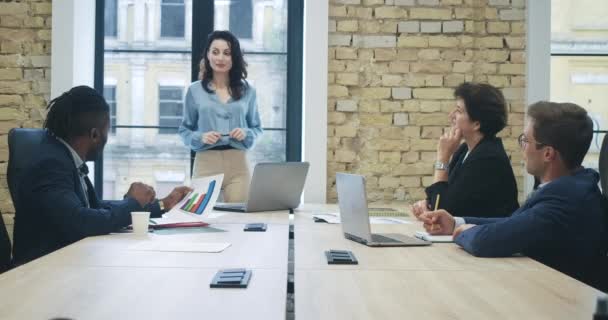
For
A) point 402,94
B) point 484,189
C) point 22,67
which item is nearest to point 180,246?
point 484,189

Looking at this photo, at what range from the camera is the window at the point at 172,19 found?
512 centimetres

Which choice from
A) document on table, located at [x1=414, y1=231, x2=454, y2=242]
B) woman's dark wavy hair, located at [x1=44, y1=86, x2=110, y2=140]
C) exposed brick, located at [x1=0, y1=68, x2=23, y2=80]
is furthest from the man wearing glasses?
exposed brick, located at [x1=0, y1=68, x2=23, y2=80]

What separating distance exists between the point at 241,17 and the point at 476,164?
2.73 meters

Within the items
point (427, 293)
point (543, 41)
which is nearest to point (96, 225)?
point (427, 293)

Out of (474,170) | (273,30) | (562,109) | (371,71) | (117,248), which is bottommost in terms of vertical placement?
(117,248)

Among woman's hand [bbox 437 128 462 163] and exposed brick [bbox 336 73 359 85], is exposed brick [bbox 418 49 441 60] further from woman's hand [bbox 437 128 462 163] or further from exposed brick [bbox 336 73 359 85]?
woman's hand [bbox 437 128 462 163]

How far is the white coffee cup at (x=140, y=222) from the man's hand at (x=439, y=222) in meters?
1.03

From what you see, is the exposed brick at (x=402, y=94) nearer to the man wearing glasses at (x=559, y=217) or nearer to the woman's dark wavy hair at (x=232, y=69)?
the woman's dark wavy hair at (x=232, y=69)

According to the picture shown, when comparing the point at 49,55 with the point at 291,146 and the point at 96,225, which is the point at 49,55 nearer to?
the point at 291,146

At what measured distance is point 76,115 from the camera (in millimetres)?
Result: 2797

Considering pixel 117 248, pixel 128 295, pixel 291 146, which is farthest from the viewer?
pixel 291 146

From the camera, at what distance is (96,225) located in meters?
2.49

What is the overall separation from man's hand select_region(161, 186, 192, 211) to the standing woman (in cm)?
104

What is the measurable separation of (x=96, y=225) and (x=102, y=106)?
2.02ft
